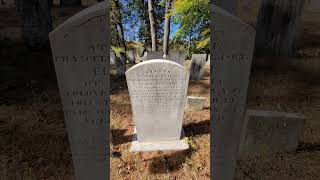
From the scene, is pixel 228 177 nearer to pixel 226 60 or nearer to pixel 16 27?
pixel 226 60

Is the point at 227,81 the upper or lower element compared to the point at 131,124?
upper

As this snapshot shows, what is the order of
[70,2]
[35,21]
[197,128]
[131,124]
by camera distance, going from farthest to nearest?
[70,2] → [35,21] → [131,124] → [197,128]

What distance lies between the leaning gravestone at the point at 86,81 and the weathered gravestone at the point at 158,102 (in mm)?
2157

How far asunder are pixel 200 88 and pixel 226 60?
631 cm

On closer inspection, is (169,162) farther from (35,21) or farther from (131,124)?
(35,21)

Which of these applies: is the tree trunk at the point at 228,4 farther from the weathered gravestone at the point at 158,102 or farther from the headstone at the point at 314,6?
the headstone at the point at 314,6

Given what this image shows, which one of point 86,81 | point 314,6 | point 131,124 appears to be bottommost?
point 131,124

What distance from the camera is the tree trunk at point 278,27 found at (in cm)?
621

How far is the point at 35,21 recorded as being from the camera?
26.2 feet

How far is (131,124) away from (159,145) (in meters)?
1.05

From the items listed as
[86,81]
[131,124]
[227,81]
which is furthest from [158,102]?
[86,81]

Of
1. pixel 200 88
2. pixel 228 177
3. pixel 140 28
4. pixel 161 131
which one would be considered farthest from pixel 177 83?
pixel 140 28

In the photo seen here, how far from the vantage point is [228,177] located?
3070 mm

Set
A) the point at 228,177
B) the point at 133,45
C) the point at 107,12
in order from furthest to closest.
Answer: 1. the point at 133,45
2. the point at 228,177
3. the point at 107,12
